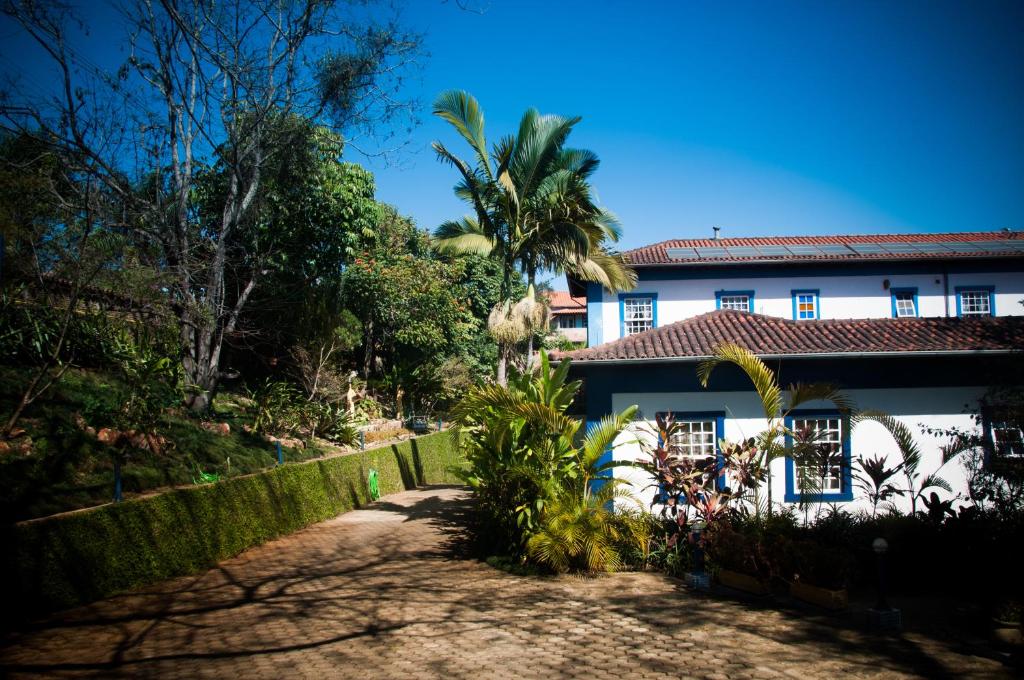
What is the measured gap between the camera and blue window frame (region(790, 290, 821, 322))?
21500 mm

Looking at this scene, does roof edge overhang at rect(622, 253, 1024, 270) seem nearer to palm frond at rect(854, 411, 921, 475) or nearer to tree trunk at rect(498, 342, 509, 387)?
tree trunk at rect(498, 342, 509, 387)

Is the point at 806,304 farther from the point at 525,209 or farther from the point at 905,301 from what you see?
the point at 525,209

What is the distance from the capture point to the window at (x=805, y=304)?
2152 cm

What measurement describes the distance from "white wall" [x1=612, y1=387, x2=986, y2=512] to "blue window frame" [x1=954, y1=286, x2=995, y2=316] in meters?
11.6

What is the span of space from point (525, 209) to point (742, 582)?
976cm

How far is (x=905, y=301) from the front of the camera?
21.8 meters

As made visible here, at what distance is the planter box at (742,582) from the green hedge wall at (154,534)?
839cm

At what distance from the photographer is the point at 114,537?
9.05m

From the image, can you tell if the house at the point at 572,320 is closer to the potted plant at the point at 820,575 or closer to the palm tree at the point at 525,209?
the palm tree at the point at 525,209

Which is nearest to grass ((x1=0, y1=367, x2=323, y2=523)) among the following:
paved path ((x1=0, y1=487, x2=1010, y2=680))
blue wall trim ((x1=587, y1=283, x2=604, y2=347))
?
paved path ((x1=0, y1=487, x2=1010, y2=680))

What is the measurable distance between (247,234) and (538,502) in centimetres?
1409

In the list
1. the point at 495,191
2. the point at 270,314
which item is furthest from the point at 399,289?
the point at 495,191

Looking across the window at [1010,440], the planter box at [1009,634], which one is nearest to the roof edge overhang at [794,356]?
the window at [1010,440]

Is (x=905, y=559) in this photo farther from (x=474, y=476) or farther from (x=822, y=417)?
(x=474, y=476)
